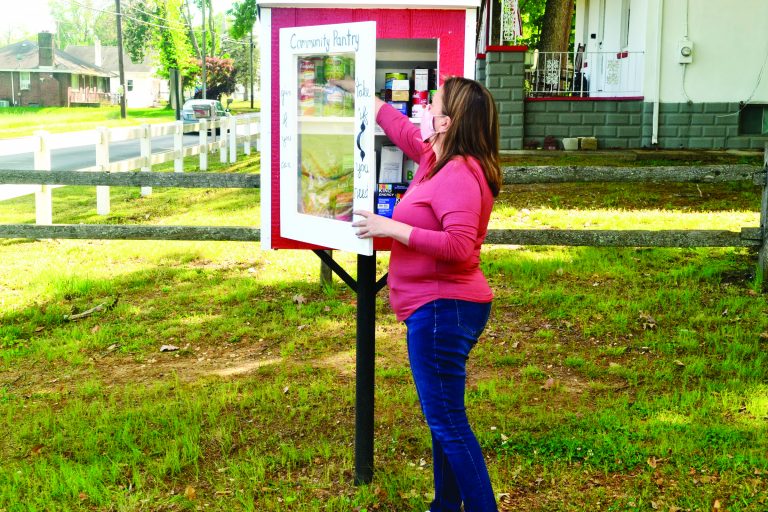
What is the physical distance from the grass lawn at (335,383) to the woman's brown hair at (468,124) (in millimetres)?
1815

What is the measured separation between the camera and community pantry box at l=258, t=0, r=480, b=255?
373 cm

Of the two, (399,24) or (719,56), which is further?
(719,56)

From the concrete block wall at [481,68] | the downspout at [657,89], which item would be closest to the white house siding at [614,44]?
the downspout at [657,89]

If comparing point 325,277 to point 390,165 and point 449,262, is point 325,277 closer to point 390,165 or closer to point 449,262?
point 390,165

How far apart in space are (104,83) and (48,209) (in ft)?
272

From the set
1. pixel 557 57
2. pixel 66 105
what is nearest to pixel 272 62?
pixel 557 57

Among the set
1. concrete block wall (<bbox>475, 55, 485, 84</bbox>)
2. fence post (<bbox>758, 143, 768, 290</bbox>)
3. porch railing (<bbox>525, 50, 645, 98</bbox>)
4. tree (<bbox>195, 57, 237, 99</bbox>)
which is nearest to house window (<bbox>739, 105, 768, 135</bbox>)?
→ porch railing (<bbox>525, 50, 645, 98</bbox>)

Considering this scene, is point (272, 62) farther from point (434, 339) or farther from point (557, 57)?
point (557, 57)

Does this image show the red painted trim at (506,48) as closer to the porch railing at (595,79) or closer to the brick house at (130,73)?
the porch railing at (595,79)

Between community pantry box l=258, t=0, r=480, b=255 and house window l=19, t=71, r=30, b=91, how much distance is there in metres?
75.1

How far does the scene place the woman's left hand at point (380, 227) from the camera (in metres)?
3.36

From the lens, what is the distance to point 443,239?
3256 mm

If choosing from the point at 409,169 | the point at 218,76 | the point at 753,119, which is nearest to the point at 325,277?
the point at 409,169

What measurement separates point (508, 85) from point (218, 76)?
65.0 meters
